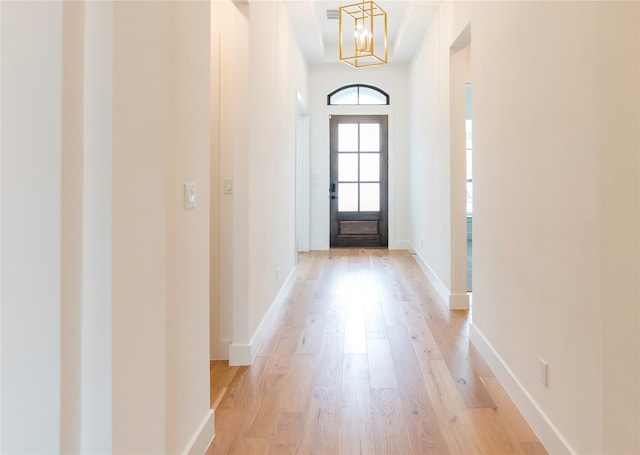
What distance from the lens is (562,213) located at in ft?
5.15

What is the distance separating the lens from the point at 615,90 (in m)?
1.27

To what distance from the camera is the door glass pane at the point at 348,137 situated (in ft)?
22.8

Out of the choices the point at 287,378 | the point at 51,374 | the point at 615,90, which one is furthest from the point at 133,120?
the point at 287,378

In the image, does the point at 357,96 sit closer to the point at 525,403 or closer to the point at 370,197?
the point at 370,197

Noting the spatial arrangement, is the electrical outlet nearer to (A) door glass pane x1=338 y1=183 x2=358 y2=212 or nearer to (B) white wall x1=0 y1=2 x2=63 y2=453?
(B) white wall x1=0 y1=2 x2=63 y2=453

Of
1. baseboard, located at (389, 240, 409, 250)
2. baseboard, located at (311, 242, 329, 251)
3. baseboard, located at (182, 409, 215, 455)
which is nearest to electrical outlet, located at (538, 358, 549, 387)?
baseboard, located at (182, 409, 215, 455)

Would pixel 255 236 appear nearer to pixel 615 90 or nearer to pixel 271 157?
pixel 271 157

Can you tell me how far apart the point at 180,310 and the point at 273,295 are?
6.66 feet

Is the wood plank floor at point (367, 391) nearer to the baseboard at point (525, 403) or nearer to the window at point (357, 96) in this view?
the baseboard at point (525, 403)

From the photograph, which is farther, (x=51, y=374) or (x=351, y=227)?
(x=351, y=227)

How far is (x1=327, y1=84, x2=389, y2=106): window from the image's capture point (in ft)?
22.7

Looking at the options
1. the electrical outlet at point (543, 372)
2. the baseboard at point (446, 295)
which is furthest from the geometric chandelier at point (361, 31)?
the electrical outlet at point (543, 372)

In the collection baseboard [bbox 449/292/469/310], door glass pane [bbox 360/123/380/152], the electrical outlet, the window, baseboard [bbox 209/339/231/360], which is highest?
the window

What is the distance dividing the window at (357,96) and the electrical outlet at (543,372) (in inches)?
230
